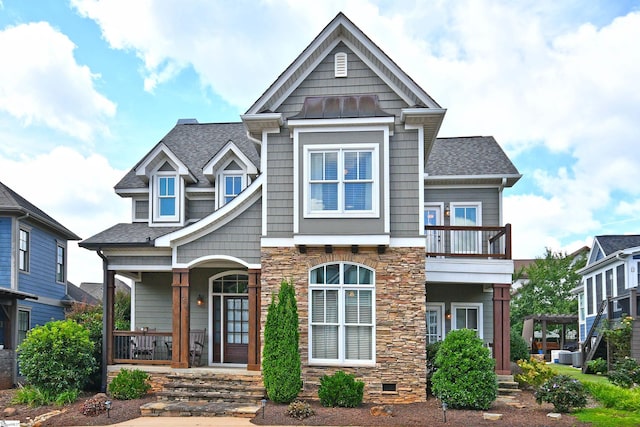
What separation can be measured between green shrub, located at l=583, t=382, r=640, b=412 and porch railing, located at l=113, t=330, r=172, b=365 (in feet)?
32.5

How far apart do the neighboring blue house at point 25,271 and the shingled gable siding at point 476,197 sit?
1264 cm

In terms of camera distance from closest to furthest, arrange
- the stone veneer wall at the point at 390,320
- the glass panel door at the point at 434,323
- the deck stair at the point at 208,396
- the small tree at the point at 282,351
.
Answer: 1. the deck stair at the point at 208,396
2. the small tree at the point at 282,351
3. the stone veneer wall at the point at 390,320
4. the glass panel door at the point at 434,323

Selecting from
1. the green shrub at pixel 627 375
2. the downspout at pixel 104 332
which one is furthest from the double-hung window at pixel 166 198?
the green shrub at pixel 627 375

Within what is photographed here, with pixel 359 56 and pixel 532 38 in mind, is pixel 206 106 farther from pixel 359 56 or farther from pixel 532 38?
pixel 532 38

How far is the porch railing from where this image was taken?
1496 centimetres

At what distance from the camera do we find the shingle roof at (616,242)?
27250mm

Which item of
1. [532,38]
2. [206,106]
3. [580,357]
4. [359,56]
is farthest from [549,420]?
[206,106]

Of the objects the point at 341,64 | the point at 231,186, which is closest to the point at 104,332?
the point at 231,186

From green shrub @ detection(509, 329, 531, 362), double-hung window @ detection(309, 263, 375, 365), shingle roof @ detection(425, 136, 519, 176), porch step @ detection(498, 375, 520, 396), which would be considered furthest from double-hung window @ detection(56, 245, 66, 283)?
porch step @ detection(498, 375, 520, 396)

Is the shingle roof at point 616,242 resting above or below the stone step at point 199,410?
above

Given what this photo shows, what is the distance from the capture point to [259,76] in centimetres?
1817

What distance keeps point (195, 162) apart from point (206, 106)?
4.25 meters

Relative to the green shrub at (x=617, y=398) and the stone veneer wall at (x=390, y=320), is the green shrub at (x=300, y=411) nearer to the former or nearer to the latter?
the stone veneer wall at (x=390, y=320)

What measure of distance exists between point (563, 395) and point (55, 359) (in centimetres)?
1103
